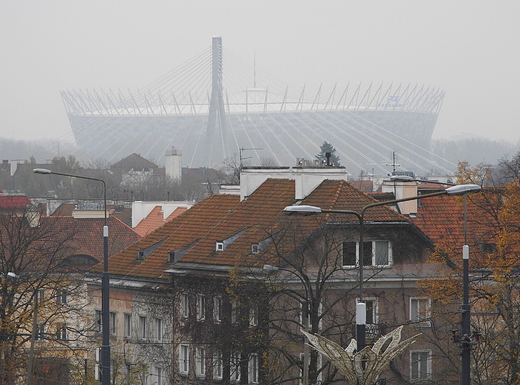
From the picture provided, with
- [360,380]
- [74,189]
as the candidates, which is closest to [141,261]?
[360,380]

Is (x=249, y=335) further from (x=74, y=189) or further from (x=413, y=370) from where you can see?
(x=74, y=189)

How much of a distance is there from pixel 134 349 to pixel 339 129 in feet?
434

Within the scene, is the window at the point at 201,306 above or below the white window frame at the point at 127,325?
above

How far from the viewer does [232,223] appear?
24.1 meters

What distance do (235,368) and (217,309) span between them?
5.48 ft

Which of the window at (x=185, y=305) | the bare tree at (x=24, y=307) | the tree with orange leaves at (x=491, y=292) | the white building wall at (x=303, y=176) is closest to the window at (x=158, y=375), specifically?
the window at (x=185, y=305)

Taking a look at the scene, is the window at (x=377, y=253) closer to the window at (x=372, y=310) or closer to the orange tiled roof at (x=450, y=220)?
the window at (x=372, y=310)

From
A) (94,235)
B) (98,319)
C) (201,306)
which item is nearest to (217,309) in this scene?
(201,306)

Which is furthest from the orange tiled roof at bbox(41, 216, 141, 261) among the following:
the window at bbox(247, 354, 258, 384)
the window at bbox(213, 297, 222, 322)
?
the window at bbox(247, 354, 258, 384)

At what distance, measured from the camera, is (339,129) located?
510 feet

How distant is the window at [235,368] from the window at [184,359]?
1.51 meters

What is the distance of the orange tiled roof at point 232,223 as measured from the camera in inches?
872

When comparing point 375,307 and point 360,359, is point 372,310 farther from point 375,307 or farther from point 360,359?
point 360,359

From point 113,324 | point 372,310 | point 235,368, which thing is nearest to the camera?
point 235,368
